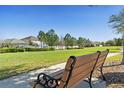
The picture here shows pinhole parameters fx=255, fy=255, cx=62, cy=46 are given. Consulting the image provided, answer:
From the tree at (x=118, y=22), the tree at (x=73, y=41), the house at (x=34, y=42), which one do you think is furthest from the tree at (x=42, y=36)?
the tree at (x=118, y=22)

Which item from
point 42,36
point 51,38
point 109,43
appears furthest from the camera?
point 42,36

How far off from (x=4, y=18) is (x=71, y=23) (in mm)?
6927

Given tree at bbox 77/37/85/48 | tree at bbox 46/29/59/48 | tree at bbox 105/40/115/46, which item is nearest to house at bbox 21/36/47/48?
tree at bbox 46/29/59/48

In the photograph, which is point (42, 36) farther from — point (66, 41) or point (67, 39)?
point (67, 39)

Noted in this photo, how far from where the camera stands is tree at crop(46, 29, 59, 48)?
83.8 ft

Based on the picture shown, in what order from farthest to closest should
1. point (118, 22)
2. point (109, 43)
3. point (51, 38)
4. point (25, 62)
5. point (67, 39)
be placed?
point (51, 38) < point (67, 39) < point (109, 43) < point (25, 62) < point (118, 22)

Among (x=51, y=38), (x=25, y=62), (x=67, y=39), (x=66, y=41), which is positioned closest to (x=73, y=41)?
(x=67, y=39)

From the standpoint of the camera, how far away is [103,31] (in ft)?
58.7

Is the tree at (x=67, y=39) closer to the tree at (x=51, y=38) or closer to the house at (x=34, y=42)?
the tree at (x=51, y=38)

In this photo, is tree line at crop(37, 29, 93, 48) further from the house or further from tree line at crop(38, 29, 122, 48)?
the house

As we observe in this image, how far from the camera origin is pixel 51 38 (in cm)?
2602
